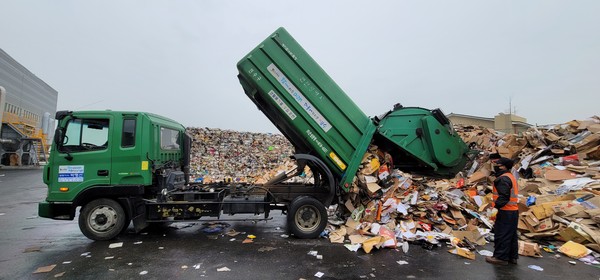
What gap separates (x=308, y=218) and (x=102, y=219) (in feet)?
11.0

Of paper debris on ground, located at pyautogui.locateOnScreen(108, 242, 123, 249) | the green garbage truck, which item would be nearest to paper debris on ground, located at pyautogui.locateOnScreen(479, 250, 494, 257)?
the green garbage truck

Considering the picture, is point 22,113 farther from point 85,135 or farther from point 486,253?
point 486,253

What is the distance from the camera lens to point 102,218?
16.4 feet

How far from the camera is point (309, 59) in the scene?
Result: 17.5ft

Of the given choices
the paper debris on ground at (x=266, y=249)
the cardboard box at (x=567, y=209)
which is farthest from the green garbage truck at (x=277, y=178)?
the cardboard box at (x=567, y=209)

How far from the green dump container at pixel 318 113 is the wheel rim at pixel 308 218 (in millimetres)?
660

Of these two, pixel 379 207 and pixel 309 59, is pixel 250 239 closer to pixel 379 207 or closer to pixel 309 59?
pixel 379 207

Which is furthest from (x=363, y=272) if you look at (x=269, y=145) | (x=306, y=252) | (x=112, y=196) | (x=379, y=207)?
(x=269, y=145)

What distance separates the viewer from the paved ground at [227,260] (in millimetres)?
3748

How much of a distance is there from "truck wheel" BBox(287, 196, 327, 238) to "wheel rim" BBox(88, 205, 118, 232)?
2864mm

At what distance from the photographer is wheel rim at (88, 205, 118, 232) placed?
16.4ft

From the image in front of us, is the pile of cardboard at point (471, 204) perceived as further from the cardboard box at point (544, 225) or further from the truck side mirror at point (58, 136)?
the truck side mirror at point (58, 136)

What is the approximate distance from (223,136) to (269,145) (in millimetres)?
2136

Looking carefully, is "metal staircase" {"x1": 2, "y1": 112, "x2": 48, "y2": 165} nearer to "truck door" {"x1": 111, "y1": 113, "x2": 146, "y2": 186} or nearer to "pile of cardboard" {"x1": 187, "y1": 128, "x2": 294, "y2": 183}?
"pile of cardboard" {"x1": 187, "y1": 128, "x2": 294, "y2": 183}
